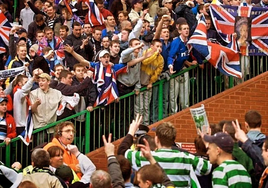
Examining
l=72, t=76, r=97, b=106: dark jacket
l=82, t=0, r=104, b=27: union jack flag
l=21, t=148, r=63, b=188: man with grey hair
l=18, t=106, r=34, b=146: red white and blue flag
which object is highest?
l=82, t=0, r=104, b=27: union jack flag

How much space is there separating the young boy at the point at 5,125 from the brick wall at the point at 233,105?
127 inches

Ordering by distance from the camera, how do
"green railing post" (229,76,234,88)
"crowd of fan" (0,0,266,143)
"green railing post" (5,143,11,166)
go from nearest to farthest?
1. "green railing post" (5,143,11,166)
2. "crowd of fan" (0,0,266,143)
3. "green railing post" (229,76,234,88)

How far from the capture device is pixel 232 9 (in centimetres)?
1908

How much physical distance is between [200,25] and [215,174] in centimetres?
721

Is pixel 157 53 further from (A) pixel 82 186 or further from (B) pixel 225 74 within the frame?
(A) pixel 82 186

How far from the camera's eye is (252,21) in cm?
1902

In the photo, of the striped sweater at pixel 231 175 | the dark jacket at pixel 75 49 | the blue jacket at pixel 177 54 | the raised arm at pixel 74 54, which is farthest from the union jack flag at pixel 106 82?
the striped sweater at pixel 231 175

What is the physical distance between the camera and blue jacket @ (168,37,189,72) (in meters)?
18.3

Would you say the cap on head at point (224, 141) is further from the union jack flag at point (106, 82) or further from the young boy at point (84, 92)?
the young boy at point (84, 92)

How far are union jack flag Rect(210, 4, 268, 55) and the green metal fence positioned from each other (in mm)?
832

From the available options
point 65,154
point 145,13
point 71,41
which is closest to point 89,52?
point 71,41

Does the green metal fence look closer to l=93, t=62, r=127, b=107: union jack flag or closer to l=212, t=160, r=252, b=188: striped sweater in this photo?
l=93, t=62, r=127, b=107: union jack flag

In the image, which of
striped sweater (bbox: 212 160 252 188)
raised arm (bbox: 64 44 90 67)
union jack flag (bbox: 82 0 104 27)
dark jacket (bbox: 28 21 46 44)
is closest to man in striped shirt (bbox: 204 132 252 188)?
striped sweater (bbox: 212 160 252 188)

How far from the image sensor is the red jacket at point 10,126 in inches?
661
